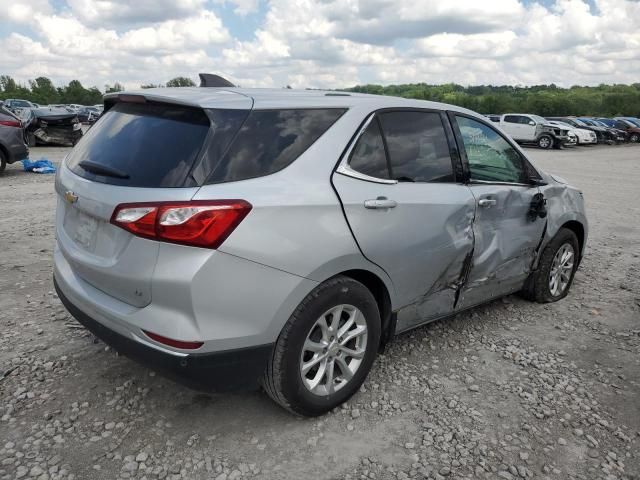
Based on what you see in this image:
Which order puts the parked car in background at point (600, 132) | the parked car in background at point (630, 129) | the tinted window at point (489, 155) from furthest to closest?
the parked car in background at point (630, 129), the parked car in background at point (600, 132), the tinted window at point (489, 155)

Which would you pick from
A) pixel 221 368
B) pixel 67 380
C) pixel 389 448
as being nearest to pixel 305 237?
pixel 221 368

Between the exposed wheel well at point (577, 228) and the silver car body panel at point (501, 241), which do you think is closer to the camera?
the silver car body panel at point (501, 241)

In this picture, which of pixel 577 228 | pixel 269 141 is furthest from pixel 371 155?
pixel 577 228

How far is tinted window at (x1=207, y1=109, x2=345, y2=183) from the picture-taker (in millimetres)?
2461

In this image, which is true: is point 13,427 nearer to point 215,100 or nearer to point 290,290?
point 290,290

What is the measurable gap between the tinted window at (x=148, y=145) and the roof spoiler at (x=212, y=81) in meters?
0.71

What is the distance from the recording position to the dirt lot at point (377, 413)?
2.59 meters

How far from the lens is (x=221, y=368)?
245 cm

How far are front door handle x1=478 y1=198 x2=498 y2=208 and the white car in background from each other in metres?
27.5

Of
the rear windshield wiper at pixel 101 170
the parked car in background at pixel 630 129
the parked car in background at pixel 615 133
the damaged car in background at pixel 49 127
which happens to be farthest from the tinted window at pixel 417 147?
the parked car in background at pixel 630 129

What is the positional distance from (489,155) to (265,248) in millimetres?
2188

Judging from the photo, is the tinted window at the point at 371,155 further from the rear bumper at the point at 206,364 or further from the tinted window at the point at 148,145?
the rear bumper at the point at 206,364

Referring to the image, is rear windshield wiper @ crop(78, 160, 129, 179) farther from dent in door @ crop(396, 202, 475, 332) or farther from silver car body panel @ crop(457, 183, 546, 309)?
silver car body panel @ crop(457, 183, 546, 309)

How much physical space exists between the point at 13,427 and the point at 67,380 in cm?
47
